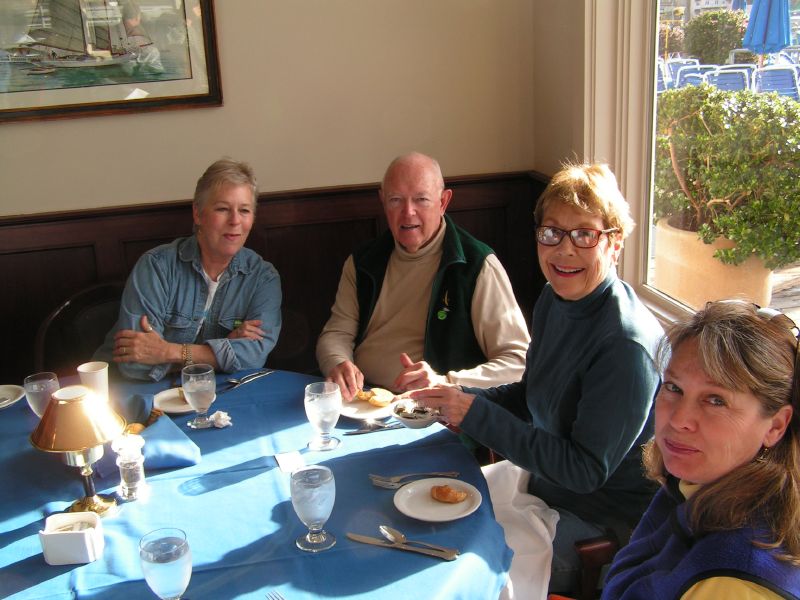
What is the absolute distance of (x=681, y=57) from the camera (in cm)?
255

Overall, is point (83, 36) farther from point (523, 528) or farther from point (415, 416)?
point (523, 528)

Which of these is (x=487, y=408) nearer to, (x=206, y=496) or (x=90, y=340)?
(x=206, y=496)

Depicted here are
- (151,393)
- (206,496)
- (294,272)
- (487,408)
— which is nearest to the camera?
(206,496)

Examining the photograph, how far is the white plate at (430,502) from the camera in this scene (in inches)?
59.7

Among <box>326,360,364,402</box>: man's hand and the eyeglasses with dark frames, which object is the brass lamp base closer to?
<box>326,360,364,402</box>: man's hand

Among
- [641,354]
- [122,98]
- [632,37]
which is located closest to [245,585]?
[641,354]

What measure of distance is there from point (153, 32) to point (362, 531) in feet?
8.24

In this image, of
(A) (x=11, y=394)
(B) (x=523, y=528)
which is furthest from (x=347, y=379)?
(A) (x=11, y=394)

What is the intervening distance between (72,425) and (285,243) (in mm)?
2086

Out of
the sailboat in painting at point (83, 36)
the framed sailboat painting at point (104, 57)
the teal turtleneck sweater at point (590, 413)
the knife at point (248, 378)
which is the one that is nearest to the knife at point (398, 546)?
the teal turtleneck sweater at point (590, 413)

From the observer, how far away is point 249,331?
8.29ft

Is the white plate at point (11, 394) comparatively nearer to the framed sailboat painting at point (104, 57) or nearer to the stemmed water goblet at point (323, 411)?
the stemmed water goblet at point (323, 411)

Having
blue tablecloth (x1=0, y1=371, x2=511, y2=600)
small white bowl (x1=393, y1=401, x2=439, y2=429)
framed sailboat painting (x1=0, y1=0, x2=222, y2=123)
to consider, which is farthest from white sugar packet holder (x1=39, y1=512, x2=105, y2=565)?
framed sailboat painting (x1=0, y1=0, x2=222, y2=123)

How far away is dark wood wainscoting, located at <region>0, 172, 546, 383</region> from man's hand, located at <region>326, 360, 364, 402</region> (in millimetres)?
1350
